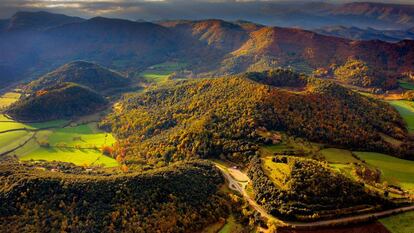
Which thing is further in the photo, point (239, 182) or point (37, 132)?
point (37, 132)

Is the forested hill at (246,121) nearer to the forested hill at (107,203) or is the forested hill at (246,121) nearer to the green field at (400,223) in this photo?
the forested hill at (107,203)

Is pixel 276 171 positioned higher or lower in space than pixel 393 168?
lower

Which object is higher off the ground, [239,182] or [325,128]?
[325,128]

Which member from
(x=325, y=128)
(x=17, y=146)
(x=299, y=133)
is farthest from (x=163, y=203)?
(x=17, y=146)

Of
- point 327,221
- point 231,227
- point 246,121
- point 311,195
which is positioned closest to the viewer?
point 327,221

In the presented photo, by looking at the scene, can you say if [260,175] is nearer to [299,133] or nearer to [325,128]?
[299,133]

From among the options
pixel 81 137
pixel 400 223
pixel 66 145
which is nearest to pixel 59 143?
pixel 66 145

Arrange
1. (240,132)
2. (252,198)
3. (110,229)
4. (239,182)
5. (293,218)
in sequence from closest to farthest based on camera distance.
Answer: (110,229), (293,218), (252,198), (239,182), (240,132)

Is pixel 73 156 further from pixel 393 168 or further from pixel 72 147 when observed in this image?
pixel 393 168
